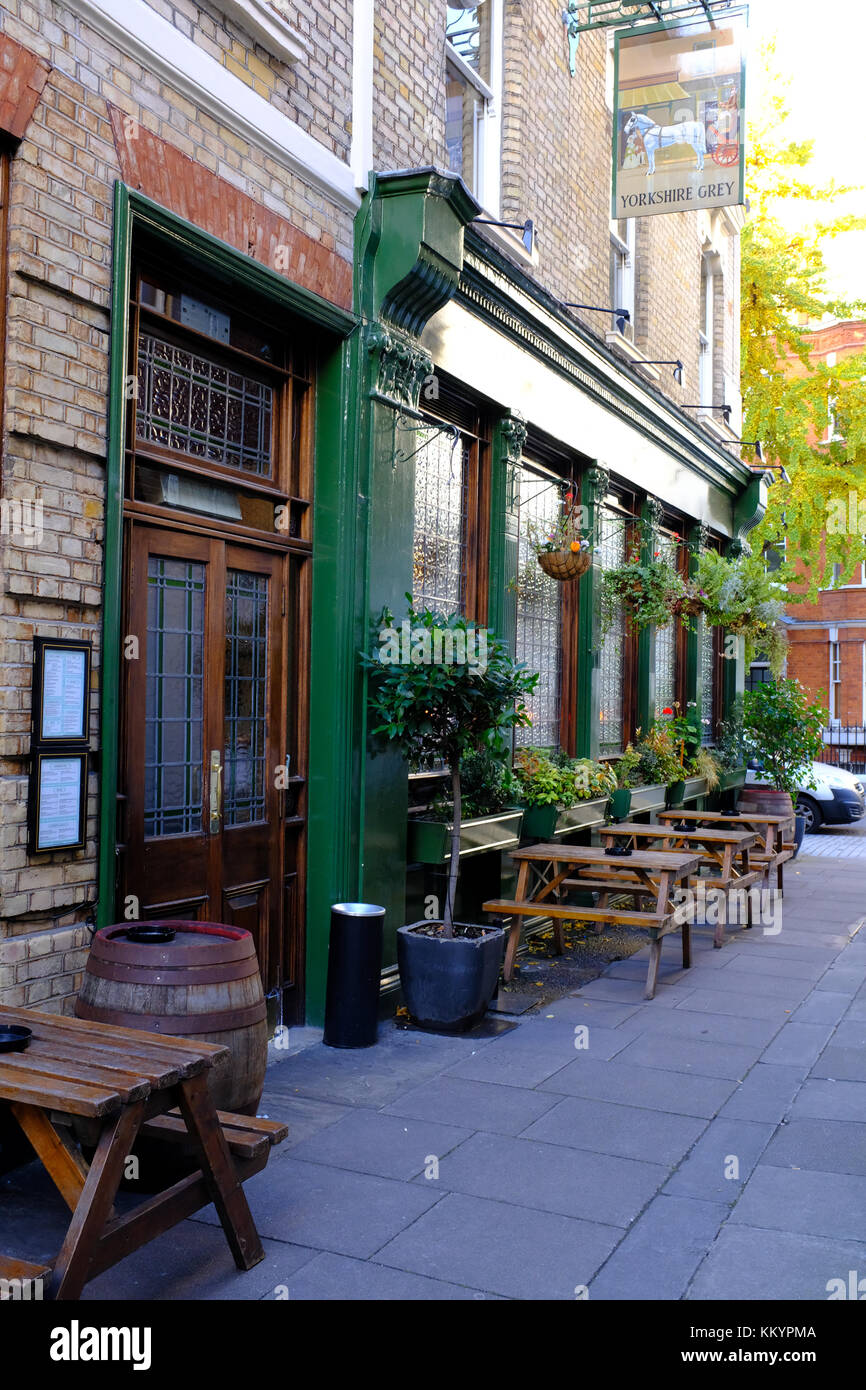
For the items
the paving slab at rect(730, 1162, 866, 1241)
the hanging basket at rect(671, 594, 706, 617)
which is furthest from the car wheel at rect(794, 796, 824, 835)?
the paving slab at rect(730, 1162, 866, 1241)

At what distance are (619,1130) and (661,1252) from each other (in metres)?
1.16

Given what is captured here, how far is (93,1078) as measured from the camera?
116 inches

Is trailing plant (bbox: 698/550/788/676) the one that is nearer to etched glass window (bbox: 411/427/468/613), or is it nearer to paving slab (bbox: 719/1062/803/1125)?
etched glass window (bbox: 411/427/468/613)

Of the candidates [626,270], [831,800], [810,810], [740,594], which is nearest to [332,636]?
[740,594]

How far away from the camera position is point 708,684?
15.5 meters

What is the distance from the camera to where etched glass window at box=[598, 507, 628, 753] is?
11070 millimetres

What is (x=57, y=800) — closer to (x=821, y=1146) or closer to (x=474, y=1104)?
(x=474, y=1104)

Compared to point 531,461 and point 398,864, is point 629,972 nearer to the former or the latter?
point 398,864

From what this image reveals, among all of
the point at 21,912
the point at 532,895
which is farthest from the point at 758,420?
the point at 21,912

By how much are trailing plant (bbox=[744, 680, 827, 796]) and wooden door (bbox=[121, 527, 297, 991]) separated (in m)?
9.79

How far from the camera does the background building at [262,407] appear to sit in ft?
14.3

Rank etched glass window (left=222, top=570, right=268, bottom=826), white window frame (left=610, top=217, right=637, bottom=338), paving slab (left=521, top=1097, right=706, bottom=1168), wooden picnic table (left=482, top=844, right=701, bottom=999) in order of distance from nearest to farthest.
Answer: paving slab (left=521, top=1097, right=706, bottom=1168)
etched glass window (left=222, top=570, right=268, bottom=826)
wooden picnic table (left=482, top=844, right=701, bottom=999)
white window frame (left=610, top=217, right=637, bottom=338)

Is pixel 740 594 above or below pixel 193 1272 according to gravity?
above
